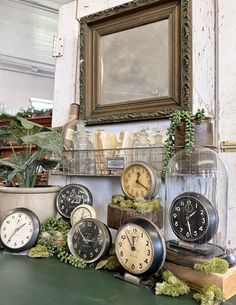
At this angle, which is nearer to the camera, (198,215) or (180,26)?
(198,215)

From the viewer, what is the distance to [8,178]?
3.96ft

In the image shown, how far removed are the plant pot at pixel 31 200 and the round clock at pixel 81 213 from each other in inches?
4.8

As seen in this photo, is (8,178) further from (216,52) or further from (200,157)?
(216,52)

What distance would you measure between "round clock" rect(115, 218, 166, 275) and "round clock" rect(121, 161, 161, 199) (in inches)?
5.7

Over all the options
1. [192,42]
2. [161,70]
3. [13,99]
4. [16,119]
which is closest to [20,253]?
[16,119]

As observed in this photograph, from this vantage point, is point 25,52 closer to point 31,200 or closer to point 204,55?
→ point 31,200

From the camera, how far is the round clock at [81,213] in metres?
1.12

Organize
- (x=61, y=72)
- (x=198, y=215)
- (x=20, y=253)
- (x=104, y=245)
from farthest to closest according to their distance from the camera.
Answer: (x=61, y=72) < (x=20, y=253) < (x=104, y=245) < (x=198, y=215)

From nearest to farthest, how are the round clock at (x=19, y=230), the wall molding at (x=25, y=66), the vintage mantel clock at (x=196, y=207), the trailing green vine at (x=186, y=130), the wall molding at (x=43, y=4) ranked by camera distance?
the vintage mantel clock at (x=196, y=207)
the trailing green vine at (x=186, y=130)
the round clock at (x=19, y=230)
the wall molding at (x=43, y=4)
the wall molding at (x=25, y=66)

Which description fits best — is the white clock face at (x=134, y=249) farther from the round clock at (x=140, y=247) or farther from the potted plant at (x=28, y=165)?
the potted plant at (x=28, y=165)

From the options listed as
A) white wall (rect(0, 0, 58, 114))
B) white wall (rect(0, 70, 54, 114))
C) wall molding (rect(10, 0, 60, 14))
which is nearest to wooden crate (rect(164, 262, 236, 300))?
wall molding (rect(10, 0, 60, 14))

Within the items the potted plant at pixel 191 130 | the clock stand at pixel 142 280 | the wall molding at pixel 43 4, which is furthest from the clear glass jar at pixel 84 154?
the wall molding at pixel 43 4

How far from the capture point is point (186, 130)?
96 cm

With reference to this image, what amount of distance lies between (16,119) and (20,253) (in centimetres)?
50
